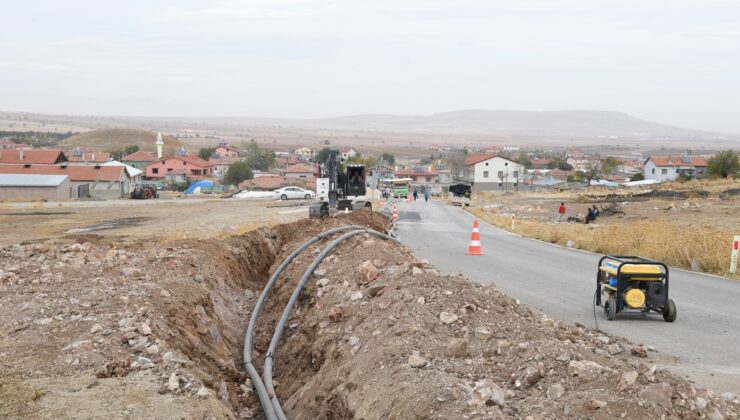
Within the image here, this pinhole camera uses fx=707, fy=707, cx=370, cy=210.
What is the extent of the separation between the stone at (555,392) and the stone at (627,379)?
46 cm

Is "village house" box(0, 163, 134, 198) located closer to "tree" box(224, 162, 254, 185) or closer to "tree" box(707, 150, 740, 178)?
"tree" box(224, 162, 254, 185)

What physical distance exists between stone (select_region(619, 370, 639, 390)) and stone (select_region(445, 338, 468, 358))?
1721 mm

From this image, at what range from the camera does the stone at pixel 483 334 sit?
7602 millimetres

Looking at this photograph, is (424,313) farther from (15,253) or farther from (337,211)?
(337,211)

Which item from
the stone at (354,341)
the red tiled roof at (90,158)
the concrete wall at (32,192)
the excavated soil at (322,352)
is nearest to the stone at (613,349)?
the excavated soil at (322,352)

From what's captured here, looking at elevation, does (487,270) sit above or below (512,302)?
below

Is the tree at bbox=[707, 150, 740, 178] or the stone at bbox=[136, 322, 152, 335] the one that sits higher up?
the stone at bbox=[136, 322, 152, 335]

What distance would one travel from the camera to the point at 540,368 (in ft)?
20.3

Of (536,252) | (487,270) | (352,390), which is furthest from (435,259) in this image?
(352,390)

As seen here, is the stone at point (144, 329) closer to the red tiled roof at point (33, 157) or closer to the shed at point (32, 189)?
the shed at point (32, 189)

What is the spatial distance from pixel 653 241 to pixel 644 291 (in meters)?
9.45

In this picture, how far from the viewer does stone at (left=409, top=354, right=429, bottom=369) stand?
22.7 feet

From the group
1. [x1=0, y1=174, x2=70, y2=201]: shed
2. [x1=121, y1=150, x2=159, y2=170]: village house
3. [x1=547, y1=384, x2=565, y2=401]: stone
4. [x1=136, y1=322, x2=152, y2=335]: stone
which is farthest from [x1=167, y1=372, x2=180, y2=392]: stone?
[x1=121, y1=150, x2=159, y2=170]: village house

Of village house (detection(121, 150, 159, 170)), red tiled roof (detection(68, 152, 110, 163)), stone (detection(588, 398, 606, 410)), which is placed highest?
stone (detection(588, 398, 606, 410))
